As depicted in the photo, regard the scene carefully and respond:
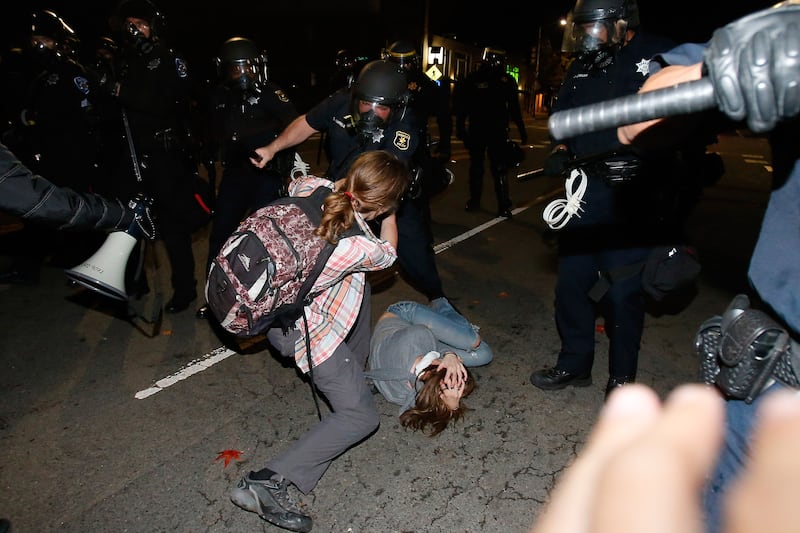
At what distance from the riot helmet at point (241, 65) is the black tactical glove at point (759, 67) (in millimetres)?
3658

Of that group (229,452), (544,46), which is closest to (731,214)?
(229,452)

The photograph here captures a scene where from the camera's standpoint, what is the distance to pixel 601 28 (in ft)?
8.25

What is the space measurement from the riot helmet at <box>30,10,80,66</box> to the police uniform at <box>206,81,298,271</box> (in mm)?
1294

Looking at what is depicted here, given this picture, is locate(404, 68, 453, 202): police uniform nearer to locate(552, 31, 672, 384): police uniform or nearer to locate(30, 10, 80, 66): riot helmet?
locate(552, 31, 672, 384): police uniform

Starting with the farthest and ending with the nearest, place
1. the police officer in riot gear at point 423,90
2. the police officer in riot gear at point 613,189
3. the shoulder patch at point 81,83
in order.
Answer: the police officer in riot gear at point 423,90 < the shoulder patch at point 81,83 < the police officer in riot gear at point 613,189

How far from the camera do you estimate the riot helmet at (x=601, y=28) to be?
8.25 ft

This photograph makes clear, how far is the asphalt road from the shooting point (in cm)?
231

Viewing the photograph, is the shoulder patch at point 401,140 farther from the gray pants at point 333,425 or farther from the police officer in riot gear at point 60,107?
the police officer in riot gear at point 60,107

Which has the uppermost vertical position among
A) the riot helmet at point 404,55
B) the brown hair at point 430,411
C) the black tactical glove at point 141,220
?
the riot helmet at point 404,55

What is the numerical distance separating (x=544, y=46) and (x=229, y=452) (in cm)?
4632

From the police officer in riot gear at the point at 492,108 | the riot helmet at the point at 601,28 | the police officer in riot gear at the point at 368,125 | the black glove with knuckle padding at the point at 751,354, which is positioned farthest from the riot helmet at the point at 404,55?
the black glove with knuckle padding at the point at 751,354

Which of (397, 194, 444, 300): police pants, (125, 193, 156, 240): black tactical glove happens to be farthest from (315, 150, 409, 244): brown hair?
(397, 194, 444, 300): police pants

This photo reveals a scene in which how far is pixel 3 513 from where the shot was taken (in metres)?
2.27

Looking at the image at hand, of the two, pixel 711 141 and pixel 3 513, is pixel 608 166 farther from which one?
pixel 3 513
